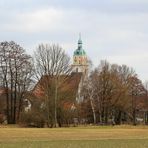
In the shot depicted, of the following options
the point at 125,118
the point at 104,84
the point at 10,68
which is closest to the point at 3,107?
the point at 10,68

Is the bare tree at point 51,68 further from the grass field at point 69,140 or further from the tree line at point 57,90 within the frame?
the grass field at point 69,140

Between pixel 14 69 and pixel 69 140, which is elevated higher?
pixel 14 69

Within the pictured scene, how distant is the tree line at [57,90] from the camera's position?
88.1 meters

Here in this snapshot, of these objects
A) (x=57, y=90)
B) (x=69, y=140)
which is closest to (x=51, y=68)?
(x=57, y=90)

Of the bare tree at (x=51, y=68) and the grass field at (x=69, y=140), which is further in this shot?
the bare tree at (x=51, y=68)

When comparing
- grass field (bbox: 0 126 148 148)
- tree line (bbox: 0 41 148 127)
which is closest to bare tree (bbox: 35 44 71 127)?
tree line (bbox: 0 41 148 127)

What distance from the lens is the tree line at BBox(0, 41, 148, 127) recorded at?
289 ft

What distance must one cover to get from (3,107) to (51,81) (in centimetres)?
1392

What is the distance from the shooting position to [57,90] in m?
89.1

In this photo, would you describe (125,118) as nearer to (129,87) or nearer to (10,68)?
(129,87)

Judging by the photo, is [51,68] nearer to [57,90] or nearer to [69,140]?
[57,90]

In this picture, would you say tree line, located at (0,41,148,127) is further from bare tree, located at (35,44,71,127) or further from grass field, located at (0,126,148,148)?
grass field, located at (0,126,148,148)

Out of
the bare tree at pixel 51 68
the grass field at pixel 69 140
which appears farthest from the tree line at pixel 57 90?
the grass field at pixel 69 140

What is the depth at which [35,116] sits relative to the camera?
8500 cm
